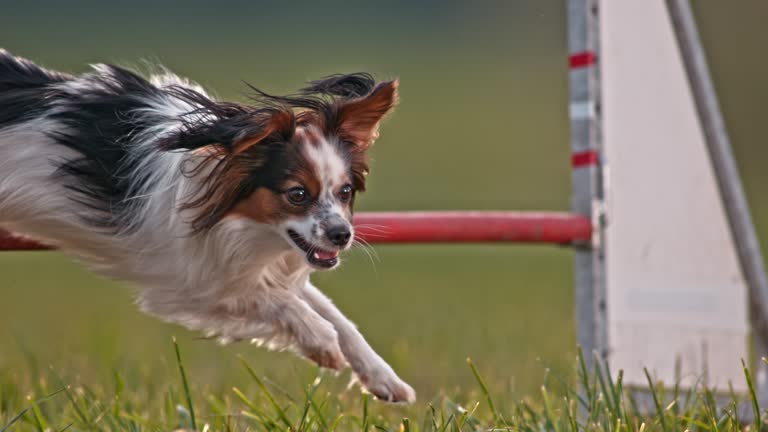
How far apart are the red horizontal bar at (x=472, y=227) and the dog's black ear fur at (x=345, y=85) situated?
1.84 ft

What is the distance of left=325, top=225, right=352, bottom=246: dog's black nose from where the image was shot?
11.1ft

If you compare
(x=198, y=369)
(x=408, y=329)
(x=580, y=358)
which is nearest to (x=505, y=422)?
(x=580, y=358)

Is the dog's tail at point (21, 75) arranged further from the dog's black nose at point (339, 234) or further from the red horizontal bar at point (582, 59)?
the red horizontal bar at point (582, 59)

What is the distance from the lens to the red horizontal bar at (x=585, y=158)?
4746mm

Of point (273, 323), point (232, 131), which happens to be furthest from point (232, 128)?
point (273, 323)

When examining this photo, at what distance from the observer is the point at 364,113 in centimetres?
364

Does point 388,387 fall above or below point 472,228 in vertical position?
below

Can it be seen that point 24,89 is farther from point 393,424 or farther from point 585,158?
point 585,158

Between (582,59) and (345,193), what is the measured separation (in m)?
1.60

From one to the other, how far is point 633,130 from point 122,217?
7.24 ft

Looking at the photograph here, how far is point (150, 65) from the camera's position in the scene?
4.14 m

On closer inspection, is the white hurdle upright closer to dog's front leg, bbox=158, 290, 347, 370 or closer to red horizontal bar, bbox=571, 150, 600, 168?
red horizontal bar, bbox=571, 150, 600, 168

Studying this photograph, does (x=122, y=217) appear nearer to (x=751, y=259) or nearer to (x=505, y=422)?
(x=505, y=422)

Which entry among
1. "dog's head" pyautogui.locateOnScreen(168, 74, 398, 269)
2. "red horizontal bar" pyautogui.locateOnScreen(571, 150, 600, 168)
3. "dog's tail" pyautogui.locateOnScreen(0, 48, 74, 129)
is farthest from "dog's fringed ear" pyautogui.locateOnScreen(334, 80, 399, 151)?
"red horizontal bar" pyautogui.locateOnScreen(571, 150, 600, 168)
